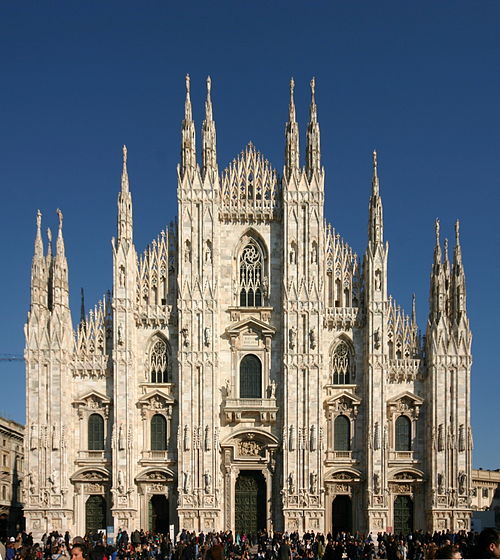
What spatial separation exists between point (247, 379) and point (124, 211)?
10.2m

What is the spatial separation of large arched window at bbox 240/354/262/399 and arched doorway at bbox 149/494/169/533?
254 inches

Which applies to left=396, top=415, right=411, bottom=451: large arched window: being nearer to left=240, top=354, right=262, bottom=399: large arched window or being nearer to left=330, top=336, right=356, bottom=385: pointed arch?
left=330, top=336, right=356, bottom=385: pointed arch

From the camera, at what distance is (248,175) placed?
50.3 meters

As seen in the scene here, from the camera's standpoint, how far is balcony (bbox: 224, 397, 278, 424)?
4831 cm

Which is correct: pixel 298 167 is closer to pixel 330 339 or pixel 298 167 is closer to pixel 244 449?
pixel 330 339

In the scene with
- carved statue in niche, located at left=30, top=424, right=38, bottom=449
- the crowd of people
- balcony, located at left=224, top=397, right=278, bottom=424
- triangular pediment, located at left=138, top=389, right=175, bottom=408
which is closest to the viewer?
the crowd of people

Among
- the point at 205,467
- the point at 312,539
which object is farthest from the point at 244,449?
the point at 312,539

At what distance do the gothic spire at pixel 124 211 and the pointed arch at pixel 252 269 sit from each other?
5.49m

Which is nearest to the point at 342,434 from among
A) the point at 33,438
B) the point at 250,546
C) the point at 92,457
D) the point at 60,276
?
the point at 250,546

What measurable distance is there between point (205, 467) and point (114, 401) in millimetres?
5379

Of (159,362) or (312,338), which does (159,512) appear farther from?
(312,338)

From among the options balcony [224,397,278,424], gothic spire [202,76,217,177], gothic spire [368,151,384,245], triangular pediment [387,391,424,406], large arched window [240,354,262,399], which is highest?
gothic spire [202,76,217,177]

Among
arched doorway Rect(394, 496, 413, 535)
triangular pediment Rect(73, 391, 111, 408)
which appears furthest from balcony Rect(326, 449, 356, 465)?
triangular pediment Rect(73, 391, 111, 408)

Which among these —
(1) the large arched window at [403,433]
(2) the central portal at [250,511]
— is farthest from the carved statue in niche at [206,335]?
(1) the large arched window at [403,433]
